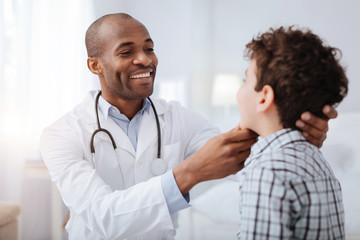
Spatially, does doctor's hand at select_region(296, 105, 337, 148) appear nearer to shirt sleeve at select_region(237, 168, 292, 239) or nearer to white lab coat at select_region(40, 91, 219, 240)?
shirt sleeve at select_region(237, 168, 292, 239)

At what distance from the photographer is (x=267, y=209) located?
648 millimetres

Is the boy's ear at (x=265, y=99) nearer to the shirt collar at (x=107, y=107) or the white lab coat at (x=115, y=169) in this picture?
the white lab coat at (x=115, y=169)

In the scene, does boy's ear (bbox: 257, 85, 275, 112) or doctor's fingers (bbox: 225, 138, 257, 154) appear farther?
doctor's fingers (bbox: 225, 138, 257, 154)

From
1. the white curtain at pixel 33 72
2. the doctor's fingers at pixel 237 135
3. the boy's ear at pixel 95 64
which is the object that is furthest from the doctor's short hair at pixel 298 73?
→ the white curtain at pixel 33 72

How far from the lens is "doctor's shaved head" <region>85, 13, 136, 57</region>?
120 cm

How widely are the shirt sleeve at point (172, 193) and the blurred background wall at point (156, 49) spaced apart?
98 centimetres

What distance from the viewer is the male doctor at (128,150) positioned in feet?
2.97

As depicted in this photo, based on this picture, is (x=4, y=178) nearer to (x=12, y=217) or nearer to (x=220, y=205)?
(x=12, y=217)

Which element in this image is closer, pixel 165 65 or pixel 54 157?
pixel 54 157

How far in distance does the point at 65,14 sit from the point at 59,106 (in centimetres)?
57

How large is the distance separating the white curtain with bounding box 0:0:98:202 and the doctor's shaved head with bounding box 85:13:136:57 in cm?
51

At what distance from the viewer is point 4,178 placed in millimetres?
1645

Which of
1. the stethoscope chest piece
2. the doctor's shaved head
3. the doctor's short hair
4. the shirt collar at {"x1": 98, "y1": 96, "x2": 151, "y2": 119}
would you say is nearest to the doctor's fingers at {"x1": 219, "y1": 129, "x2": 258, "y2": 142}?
the doctor's short hair

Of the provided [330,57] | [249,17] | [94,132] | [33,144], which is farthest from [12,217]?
[249,17]
